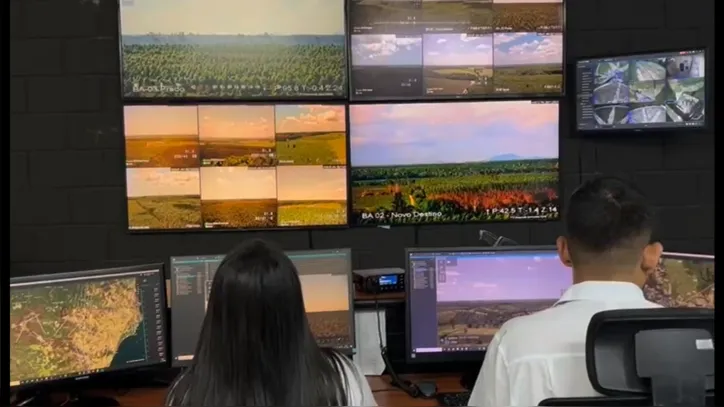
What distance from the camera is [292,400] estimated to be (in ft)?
5.04

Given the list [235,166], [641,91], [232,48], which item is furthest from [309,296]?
[641,91]

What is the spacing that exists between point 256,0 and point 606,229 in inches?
84.0

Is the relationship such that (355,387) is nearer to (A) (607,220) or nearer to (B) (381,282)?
(A) (607,220)

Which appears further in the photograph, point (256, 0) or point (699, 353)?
point (256, 0)

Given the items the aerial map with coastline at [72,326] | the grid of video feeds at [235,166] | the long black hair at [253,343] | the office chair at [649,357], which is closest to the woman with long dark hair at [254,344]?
the long black hair at [253,343]

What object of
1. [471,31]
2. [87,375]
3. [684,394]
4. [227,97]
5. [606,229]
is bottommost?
[87,375]

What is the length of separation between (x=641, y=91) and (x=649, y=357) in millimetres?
2468

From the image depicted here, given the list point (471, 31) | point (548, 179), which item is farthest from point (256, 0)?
point (548, 179)

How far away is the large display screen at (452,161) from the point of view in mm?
3377

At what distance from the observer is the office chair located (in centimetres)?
96

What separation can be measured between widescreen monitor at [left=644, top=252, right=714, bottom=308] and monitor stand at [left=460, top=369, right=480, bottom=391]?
63cm

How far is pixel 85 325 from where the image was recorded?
215 centimetres

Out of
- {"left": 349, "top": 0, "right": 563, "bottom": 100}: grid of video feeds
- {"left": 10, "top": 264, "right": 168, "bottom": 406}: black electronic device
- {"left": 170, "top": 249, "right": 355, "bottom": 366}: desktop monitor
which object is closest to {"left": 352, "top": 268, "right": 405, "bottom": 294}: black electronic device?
{"left": 170, "top": 249, "right": 355, "bottom": 366}: desktop monitor

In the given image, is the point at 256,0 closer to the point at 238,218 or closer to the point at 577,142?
the point at 238,218
